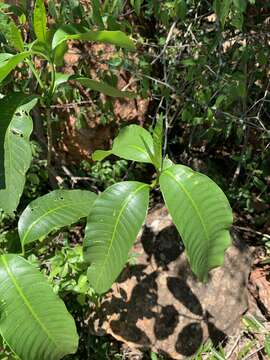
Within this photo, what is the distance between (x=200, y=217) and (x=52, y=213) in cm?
68

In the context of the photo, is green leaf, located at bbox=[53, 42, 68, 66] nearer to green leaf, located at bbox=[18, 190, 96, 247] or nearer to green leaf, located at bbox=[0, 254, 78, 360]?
green leaf, located at bbox=[18, 190, 96, 247]

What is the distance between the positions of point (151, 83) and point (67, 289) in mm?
1532

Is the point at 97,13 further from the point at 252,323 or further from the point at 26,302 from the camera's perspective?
the point at 252,323

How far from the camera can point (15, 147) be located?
1.86 m

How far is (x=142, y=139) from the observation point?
2023 mm

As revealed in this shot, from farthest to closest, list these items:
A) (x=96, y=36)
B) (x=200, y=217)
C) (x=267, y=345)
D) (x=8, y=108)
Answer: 1. (x=267, y=345)
2. (x=8, y=108)
3. (x=96, y=36)
4. (x=200, y=217)

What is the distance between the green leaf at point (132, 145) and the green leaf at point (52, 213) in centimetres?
23

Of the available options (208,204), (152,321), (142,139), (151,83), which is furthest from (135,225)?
(151,83)

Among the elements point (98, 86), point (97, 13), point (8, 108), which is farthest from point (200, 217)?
point (97, 13)

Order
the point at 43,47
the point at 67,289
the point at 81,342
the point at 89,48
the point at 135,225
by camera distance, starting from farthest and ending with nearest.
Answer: the point at 89,48 < the point at 81,342 < the point at 67,289 < the point at 43,47 < the point at 135,225

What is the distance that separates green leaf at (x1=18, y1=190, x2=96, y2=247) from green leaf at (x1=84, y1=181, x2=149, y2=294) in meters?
0.22

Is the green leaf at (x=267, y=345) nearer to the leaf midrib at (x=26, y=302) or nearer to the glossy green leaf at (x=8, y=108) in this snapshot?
the leaf midrib at (x=26, y=302)

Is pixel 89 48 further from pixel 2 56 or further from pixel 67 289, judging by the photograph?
pixel 67 289

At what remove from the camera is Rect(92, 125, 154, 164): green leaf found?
1.96 m
